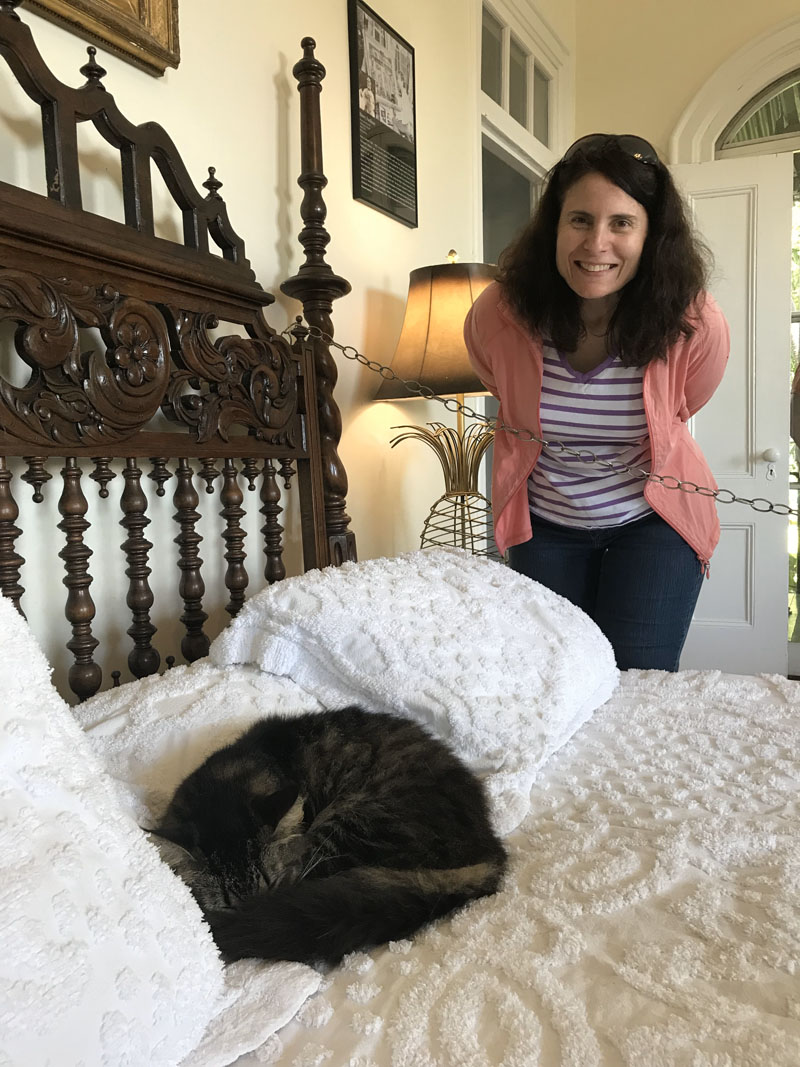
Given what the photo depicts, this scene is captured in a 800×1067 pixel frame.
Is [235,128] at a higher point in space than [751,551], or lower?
higher

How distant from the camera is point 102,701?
0.91 metres

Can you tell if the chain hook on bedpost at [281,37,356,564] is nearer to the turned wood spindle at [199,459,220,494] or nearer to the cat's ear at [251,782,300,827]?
the turned wood spindle at [199,459,220,494]

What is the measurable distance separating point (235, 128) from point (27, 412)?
0.81 meters

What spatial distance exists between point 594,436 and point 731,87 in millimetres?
2408

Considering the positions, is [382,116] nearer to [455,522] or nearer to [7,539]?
[455,522]

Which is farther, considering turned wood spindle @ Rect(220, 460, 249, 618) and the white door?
the white door

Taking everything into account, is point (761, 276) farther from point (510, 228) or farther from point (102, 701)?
point (102, 701)

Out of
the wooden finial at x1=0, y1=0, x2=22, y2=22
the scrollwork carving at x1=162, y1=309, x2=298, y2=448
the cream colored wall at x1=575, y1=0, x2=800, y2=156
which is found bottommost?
the scrollwork carving at x1=162, y1=309, x2=298, y2=448

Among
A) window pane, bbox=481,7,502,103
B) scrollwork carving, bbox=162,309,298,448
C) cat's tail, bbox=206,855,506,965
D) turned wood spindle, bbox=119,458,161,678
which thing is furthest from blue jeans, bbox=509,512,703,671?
window pane, bbox=481,7,502,103

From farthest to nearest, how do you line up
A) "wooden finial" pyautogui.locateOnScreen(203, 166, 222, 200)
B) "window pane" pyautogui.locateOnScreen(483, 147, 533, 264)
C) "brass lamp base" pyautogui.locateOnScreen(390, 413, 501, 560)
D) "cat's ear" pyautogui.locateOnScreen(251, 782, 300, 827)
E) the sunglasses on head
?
"window pane" pyautogui.locateOnScreen(483, 147, 533, 264)
"brass lamp base" pyautogui.locateOnScreen(390, 413, 501, 560)
the sunglasses on head
"wooden finial" pyautogui.locateOnScreen(203, 166, 222, 200)
"cat's ear" pyautogui.locateOnScreen(251, 782, 300, 827)

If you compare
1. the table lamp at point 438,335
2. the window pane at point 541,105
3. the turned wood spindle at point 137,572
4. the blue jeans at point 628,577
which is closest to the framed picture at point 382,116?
the table lamp at point 438,335

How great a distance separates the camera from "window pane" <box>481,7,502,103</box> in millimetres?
2609

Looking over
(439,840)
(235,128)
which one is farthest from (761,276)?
(439,840)

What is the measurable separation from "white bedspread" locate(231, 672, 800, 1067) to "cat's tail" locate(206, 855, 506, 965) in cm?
2
